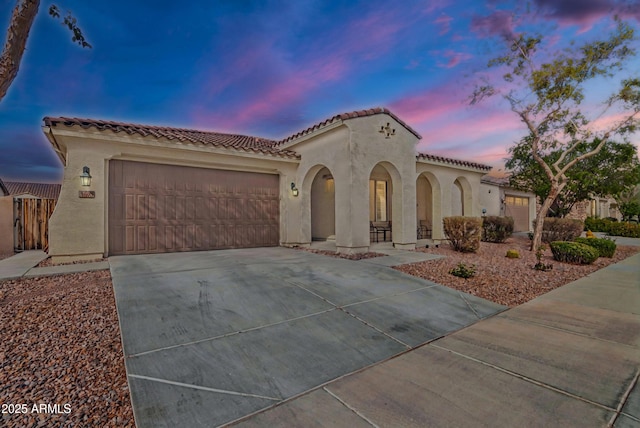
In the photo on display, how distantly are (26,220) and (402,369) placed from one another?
42.8 feet

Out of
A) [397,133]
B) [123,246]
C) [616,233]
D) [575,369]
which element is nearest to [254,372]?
[575,369]

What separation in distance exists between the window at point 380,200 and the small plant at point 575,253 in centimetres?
661

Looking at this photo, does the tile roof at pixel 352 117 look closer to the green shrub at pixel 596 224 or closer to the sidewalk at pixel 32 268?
the sidewalk at pixel 32 268

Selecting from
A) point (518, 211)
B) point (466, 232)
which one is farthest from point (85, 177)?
point (518, 211)

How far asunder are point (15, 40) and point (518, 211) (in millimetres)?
25593

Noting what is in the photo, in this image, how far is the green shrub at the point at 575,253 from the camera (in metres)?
8.19

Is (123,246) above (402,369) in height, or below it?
above

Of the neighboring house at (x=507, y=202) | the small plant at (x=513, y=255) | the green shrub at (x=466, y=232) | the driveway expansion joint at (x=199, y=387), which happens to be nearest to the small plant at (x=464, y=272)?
the green shrub at (x=466, y=232)

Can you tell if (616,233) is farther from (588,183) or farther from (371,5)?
(371,5)

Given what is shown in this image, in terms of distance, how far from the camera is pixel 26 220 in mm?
9766

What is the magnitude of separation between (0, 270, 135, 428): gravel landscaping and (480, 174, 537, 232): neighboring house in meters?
19.1

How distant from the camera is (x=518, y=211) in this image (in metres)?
21.0

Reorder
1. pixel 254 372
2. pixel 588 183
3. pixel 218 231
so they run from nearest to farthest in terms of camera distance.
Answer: pixel 254 372
pixel 218 231
pixel 588 183

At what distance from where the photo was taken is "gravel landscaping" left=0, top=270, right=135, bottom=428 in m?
2.10
